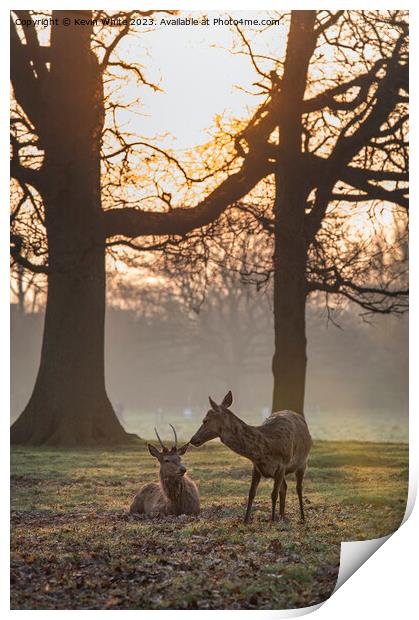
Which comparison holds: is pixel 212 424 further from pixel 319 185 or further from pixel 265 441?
pixel 319 185

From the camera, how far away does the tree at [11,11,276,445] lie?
15.6 metres

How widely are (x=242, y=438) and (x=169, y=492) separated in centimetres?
159

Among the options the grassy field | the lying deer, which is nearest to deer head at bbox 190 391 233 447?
the lying deer

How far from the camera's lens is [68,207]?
15992mm

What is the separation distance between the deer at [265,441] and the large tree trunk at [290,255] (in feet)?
19.8

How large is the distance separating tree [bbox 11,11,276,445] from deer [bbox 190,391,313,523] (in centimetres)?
601

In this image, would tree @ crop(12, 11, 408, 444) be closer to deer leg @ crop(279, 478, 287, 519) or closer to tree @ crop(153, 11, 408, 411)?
tree @ crop(153, 11, 408, 411)

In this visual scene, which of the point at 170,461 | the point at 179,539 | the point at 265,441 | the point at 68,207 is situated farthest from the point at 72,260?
the point at 179,539

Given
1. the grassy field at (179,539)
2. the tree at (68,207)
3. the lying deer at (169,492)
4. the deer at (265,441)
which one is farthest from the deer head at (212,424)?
the tree at (68,207)

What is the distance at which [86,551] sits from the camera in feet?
32.2

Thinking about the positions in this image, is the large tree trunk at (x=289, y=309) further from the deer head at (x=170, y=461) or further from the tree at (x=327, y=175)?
the deer head at (x=170, y=461)

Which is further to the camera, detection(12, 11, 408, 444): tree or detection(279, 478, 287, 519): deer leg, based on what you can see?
detection(12, 11, 408, 444): tree

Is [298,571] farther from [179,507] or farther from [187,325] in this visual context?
[187,325]

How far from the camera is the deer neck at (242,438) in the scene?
9.76 meters
